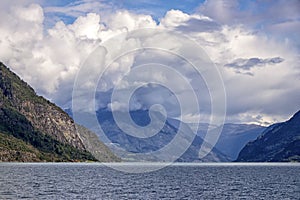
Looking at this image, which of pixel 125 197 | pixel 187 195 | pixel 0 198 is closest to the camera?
pixel 0 198

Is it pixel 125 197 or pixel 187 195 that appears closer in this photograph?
pixel 125 197

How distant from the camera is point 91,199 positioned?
396 feet

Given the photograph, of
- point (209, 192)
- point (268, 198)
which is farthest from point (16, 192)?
point (268, 198)

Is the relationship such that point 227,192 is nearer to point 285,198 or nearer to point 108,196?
point 285,198

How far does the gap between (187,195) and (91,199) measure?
29.6 metres

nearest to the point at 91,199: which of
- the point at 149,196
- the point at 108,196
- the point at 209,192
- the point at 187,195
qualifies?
the point at 108,196

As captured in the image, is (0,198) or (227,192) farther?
(227,192)

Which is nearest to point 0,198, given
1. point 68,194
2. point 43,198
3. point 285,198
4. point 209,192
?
point 43,198

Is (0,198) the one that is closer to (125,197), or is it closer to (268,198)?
(125,197)

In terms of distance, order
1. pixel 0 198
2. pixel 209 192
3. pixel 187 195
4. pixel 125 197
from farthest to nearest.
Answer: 1. pixel 209 192
2. pixel 187 195
3. pixel 125 197
4. pixel 0 198

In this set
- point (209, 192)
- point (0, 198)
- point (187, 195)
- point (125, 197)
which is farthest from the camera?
point (209, 192)

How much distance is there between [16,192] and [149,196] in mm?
35472

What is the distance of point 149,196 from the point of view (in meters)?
132

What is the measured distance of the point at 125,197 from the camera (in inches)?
5034
